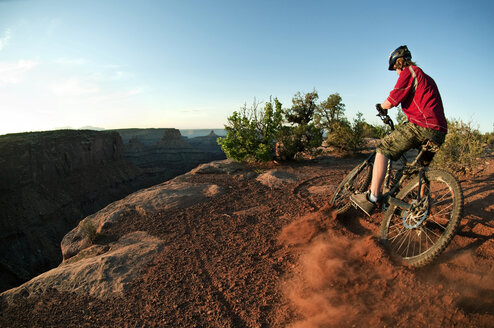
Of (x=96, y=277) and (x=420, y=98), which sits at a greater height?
(x=420, y=98)

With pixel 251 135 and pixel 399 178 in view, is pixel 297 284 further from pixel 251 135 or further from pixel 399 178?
pixel 251 135

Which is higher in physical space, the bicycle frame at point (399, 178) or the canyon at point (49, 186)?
the bicycle frame at point (399, 178)

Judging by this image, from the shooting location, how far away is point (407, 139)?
3.42 m

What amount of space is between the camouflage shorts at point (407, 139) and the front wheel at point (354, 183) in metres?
0.87

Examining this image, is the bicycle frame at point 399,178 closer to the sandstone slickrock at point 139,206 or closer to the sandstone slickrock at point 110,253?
the sandstone slickrock at point 110,253

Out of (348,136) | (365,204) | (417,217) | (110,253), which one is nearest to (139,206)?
(110,253)

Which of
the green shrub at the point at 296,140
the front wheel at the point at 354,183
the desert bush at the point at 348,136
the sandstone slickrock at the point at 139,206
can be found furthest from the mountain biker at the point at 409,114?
the desert bush at the point at 348,136

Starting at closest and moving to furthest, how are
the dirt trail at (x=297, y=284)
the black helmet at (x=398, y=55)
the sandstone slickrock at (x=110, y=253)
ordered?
the dirt trail at (x=297, y=284) → the black helmet at (x=398, y=55) → the sandstone slickrock at (x=110, y=253)

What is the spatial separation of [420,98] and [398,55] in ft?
2.55

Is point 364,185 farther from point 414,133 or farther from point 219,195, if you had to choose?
point 219,195

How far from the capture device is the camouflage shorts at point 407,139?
3221 millimetres

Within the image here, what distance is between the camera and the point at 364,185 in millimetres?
4469

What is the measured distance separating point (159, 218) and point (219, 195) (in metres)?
2.26

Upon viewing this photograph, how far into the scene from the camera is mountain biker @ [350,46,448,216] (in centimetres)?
322
